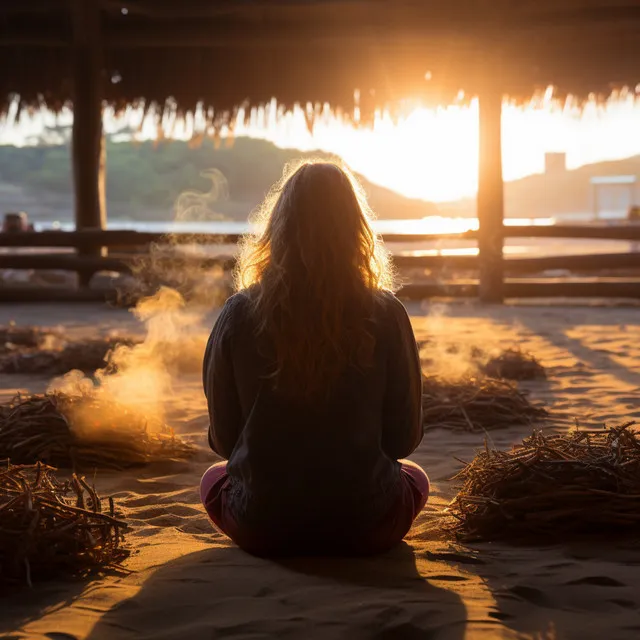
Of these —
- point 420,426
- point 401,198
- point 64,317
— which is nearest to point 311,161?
point 420,426

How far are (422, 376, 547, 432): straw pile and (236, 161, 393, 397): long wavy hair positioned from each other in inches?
86.5

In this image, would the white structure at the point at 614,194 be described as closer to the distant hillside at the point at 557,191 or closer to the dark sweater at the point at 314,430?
the distant hillside at the point at 557,191

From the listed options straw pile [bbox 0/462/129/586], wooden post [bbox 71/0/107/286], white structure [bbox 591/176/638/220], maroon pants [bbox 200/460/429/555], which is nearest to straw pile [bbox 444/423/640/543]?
maroon pants [bbox 200/460/429/555]

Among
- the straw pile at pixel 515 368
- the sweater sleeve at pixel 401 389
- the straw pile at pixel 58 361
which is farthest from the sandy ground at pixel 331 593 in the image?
the straw pile at pixel 58 361

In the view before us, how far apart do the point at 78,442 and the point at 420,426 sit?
77.0 inches

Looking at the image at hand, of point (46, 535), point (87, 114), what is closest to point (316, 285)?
point (46, 535)

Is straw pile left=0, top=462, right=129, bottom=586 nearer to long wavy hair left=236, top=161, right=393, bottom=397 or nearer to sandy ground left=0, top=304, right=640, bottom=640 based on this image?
sandy ground left=0, top=304, right=640, bottom=640

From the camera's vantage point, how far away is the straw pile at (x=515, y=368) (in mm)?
6172

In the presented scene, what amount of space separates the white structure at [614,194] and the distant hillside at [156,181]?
681 inches

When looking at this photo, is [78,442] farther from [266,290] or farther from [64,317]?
[64,317]

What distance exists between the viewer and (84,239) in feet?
36.3

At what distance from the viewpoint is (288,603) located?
2344 mm

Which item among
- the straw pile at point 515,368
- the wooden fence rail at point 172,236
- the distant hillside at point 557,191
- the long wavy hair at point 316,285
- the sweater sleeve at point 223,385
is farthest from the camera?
the distant hillside at point 557,191

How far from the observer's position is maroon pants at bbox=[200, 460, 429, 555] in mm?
2719
